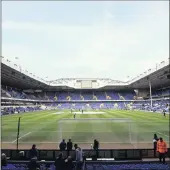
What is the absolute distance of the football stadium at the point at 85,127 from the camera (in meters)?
14.6

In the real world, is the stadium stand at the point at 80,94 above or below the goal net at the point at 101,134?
above

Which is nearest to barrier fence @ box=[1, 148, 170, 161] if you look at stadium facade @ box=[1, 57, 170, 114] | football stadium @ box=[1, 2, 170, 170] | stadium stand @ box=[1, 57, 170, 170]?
football stadium @ box=[1, 2, 170, 170]

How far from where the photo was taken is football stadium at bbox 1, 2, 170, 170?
14.6m

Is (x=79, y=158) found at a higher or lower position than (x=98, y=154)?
higher

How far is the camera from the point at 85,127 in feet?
108

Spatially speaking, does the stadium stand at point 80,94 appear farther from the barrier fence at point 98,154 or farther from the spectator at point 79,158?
the spectator at point 79,158

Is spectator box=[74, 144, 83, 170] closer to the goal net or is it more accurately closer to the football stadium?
the football stadium

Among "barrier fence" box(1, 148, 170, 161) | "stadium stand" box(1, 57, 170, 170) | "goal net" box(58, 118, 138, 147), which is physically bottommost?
"goal net" box(58, 118, 138, 147)

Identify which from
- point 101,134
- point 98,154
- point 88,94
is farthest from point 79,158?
point 88,94

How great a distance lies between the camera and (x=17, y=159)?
50.4 ft

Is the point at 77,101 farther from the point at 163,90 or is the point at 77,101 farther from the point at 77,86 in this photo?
the point at 163,90

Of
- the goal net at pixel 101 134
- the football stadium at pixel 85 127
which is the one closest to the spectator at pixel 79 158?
the football stadium at pixel 85 127

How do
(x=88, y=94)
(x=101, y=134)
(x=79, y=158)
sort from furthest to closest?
(x=88, y=94), (x=101, y=134), (x=79, y=158)

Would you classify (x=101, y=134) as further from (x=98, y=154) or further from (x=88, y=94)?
(x=88, y=94)
